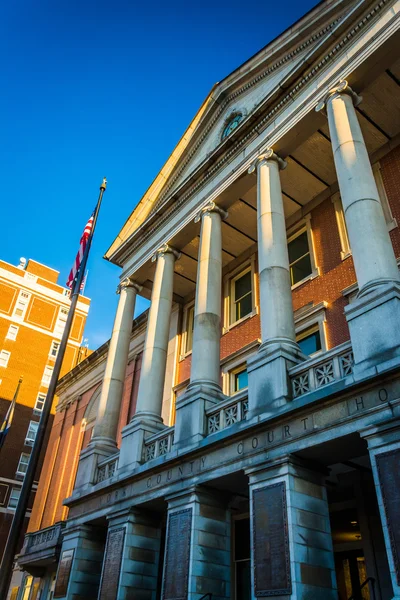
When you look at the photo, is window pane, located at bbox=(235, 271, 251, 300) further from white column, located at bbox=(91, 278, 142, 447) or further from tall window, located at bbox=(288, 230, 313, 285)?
white column, located at bbox=(91, 278, 142, 447)

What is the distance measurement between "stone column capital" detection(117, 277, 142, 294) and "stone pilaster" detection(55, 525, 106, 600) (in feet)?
31.8

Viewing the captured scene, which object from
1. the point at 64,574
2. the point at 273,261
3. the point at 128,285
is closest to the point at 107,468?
the point at 64,574

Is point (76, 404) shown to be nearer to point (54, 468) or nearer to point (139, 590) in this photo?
point (54, 468)

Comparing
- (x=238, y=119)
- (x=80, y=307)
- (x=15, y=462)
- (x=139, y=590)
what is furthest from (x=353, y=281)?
(x=80, y=307)

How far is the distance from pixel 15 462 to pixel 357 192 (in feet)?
130

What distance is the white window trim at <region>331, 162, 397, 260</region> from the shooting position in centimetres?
1570

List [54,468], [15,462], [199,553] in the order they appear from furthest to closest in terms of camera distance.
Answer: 1. [15,462]
2. [54,468]
3. [199,553]

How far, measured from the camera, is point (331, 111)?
47.0ft

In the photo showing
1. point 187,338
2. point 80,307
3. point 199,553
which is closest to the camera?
point 199,553

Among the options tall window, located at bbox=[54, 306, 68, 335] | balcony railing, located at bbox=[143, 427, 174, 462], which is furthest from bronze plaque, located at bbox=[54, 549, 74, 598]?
tall window, located at bbox=[54, 306, 68, 335]

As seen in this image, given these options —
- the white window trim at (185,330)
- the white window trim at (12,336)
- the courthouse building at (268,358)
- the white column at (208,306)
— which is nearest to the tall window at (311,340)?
the courthouse building at (268,358)

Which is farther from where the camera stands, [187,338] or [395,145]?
[187,338]

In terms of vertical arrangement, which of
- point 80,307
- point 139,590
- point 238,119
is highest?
point 80,307

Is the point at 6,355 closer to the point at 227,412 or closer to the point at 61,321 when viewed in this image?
the point at 61,321
